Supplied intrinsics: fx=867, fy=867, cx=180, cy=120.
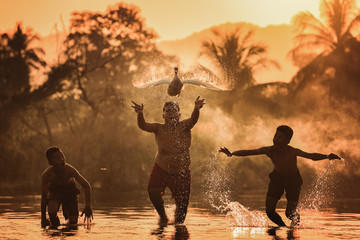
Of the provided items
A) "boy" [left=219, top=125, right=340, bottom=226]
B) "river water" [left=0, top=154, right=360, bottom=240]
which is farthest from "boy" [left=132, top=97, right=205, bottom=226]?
"boy" [left=219, top=125, right=340, bottom=226]

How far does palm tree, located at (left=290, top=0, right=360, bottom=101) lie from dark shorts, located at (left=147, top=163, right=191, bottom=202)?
28.9m

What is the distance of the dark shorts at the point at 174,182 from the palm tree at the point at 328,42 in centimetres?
2887

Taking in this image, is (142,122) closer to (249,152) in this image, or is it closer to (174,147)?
(174,147)

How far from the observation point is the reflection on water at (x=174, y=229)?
438 inches

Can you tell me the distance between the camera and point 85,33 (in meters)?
47.7

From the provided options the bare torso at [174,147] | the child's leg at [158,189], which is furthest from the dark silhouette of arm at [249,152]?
the child's leg at [158,189]

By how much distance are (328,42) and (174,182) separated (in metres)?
32.5

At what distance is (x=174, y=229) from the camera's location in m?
12.1

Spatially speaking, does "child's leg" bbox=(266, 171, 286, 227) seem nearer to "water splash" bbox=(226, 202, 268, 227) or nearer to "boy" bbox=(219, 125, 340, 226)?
"boy" bbox=(219, 125, 340, 226)

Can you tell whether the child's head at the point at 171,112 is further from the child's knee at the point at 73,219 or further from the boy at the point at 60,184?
the child's knee at the point at 73,219

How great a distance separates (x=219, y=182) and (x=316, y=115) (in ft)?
25.4

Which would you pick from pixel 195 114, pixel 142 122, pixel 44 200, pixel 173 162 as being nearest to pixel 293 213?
pixel 173 162

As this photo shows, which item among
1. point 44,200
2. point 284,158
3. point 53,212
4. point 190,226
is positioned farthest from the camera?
point 284,158

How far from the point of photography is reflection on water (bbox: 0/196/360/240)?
36.5ft
